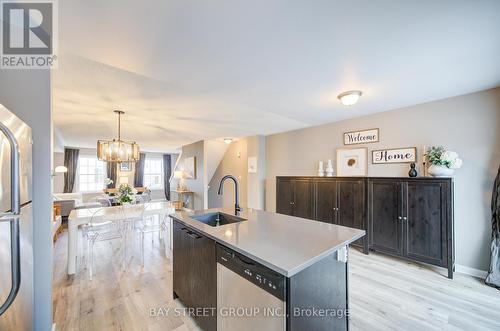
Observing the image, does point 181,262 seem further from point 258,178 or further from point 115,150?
point 258,178

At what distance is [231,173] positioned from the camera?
6.80 m

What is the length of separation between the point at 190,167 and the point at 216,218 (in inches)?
192

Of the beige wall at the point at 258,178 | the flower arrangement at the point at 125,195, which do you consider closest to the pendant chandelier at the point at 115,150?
the flower arrangement at the point at 125,195

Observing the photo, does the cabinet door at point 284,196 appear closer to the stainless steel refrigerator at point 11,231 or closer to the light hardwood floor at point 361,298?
the light hardwood floor at point 361,298

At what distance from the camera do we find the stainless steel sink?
2215 mm

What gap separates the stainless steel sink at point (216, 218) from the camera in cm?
222

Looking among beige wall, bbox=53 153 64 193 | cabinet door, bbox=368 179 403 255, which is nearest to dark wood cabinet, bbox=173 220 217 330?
cabinet door, bbox=368 179 403 255

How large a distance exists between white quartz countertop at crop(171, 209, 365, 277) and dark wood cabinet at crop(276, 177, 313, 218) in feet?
6.75

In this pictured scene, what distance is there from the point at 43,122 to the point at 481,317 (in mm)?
4190

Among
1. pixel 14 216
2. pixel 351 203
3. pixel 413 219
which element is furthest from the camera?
pixel 351 203

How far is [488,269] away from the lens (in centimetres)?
254

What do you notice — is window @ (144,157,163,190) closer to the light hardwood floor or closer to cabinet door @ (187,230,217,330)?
the light hardwood floor

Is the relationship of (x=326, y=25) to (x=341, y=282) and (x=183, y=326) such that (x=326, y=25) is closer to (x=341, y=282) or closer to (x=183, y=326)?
(x=341, y=282)

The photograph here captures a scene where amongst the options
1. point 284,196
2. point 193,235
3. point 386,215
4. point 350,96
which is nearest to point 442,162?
point 386,215
